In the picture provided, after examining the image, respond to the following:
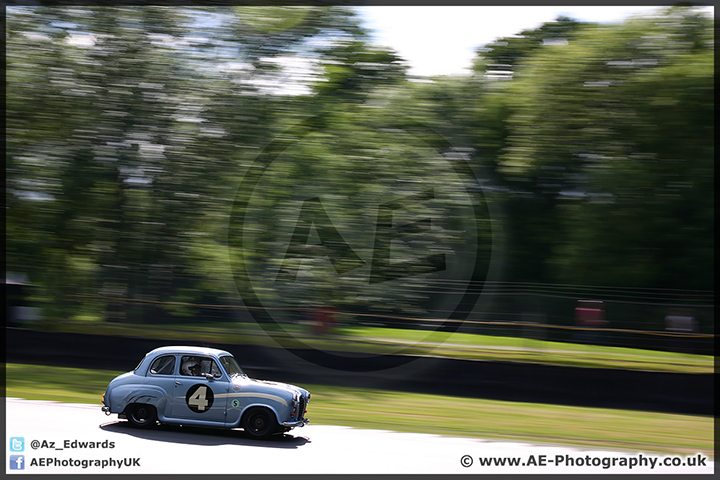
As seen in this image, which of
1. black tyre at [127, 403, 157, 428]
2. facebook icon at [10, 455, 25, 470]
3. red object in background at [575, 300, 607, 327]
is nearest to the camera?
facebook icon at [10, 455, 25, 470]

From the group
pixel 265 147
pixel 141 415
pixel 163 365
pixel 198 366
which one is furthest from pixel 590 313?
pixel 141 415

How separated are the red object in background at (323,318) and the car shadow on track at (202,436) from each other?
4677 mm

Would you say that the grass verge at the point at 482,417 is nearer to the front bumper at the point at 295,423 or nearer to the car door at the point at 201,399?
the front bumper at the point at 295,423

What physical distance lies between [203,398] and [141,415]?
0.66 meters

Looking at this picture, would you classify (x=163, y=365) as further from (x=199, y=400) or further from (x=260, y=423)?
(x=260, y=423)

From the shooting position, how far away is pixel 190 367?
5430 millimetres

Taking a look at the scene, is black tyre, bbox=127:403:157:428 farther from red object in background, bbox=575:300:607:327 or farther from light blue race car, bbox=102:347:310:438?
red object in background, bbox=575:300:607:327

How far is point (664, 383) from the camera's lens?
7293 millimetres

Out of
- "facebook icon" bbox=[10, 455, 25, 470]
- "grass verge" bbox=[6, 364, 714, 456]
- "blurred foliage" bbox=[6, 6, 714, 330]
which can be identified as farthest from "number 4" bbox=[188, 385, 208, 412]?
"blurred foliage" bbox=[6, 6, 714, 330]

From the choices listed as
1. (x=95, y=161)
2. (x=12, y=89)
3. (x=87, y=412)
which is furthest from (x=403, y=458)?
(x=12, y=89)

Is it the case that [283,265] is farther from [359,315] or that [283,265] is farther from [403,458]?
[403,458]

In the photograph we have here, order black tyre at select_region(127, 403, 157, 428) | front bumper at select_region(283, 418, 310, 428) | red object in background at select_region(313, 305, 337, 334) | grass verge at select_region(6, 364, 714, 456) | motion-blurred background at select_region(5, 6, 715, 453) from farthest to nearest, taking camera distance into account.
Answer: red object in background at select_region(313, 305, 337, 334), motion-blurred background at select_region(5, 6, 715, 453), grass verge at select_region(6, 364, 714, 456), black tyre at select_region(127, 403, 157, 428), front bumper at select_region(283, 418, 310, 428)

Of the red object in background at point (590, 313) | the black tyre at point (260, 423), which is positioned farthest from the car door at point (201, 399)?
the red object in background at point (590, 313)

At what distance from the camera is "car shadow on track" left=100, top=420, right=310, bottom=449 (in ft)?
17.2
